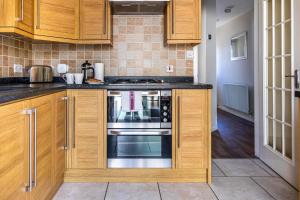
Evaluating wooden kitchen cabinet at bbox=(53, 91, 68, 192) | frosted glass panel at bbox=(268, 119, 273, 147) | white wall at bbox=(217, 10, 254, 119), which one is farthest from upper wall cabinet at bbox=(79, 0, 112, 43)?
white wall at bbox=(217, 10, 254, 119)

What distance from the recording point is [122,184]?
2.50m

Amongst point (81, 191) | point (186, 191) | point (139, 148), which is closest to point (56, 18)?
point (139, 148)

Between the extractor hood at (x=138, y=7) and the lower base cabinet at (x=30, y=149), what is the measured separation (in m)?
1.20

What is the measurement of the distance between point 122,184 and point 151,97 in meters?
0.80

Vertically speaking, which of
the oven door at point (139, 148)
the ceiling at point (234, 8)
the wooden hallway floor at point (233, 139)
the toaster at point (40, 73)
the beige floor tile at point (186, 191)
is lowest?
the beige floor tile at point (186, 191)

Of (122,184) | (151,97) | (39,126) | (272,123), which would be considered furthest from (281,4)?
(39,126)

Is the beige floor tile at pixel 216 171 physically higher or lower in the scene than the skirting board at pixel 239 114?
lower

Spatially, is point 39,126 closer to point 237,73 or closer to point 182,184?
point 182,184

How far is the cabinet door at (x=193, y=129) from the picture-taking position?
248 centimetres

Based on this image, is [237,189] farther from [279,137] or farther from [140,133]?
[140,133]

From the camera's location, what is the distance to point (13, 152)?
140 cm

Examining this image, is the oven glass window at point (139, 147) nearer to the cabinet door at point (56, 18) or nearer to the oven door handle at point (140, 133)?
the oven door handle at point (140, 133)

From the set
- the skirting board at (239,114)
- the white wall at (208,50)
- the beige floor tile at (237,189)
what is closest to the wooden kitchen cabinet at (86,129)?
the beige floor tile at (237,189)

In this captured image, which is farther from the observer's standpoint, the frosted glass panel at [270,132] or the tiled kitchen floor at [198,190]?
the frosted glass panel at [270,132]
